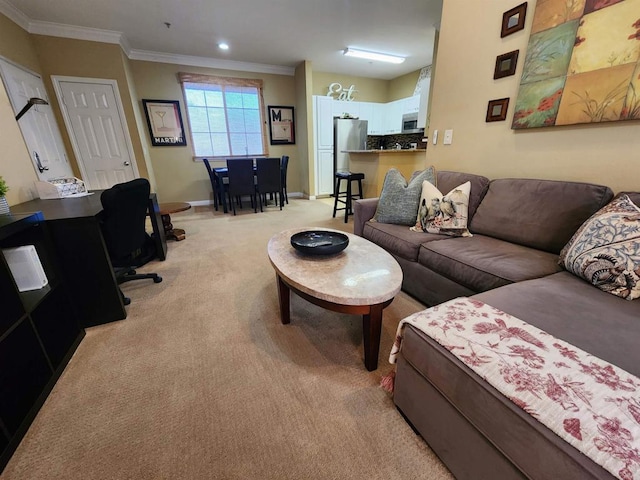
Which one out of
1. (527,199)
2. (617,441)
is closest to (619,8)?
(527,199)

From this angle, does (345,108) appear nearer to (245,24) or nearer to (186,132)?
(245,24)

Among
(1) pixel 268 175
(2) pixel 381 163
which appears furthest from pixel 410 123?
(1) pixel 268 175

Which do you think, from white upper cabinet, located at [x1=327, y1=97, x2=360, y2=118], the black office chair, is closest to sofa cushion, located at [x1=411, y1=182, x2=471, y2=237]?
the black office chair

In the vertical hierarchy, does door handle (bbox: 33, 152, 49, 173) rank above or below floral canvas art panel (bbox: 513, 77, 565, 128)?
below

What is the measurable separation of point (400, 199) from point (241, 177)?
3039mm

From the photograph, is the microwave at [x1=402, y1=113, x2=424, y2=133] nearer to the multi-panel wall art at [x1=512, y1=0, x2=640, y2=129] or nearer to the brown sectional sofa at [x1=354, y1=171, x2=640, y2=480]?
the multi-panel wall art at [x1=512, y1=0, x2=640, y2=129]

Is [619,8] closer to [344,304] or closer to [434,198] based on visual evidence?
[434,198]

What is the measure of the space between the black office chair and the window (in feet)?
11.8

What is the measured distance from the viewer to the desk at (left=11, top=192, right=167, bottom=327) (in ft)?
5.12

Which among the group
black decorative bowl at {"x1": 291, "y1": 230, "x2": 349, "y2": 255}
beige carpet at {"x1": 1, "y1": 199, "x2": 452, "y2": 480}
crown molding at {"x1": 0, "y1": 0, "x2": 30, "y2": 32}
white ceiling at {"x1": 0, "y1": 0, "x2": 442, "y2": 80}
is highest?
white ceiling at {"x1": 0, "y1": 0, "x2": 442, "y2": 80}

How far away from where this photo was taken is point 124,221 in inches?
71.8

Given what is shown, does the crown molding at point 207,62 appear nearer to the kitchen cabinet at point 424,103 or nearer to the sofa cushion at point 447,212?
the kitchen cabinet at point 424,103

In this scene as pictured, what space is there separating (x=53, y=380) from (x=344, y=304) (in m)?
1.52

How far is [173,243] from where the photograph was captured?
10.6ft
